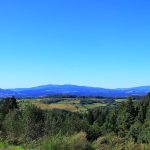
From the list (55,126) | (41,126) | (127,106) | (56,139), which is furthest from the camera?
(127,106)

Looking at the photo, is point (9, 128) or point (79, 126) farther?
point (79, 126)

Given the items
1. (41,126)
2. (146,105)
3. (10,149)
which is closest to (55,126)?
(41,126)

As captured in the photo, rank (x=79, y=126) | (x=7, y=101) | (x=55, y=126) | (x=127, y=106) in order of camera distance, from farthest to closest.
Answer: (x=127, y=106)
(x=7, y=101)
(x=79, y=126)
(x=55, y=126)

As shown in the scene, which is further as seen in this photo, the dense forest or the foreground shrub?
the dense forest

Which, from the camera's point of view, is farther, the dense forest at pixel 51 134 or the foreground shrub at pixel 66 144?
the dense forest at pixel 51 134

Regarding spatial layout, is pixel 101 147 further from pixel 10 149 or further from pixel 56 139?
pixel 10 149

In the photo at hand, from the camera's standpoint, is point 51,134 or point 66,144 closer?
point 66,144

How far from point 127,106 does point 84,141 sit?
2344 inches

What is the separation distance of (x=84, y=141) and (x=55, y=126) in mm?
9525

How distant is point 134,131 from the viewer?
2306 inches

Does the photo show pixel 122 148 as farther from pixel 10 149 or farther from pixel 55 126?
pixel 55 126

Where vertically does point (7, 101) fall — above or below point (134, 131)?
above

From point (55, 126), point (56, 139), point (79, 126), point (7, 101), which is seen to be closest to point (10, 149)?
point (56, 139)

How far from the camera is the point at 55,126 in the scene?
2053 centimetres
